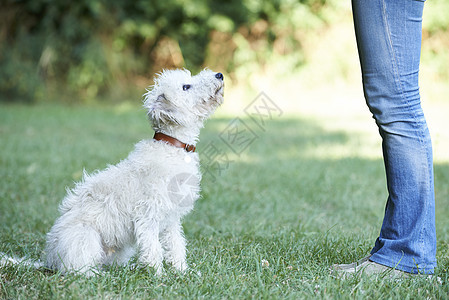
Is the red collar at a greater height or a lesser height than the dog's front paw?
greater

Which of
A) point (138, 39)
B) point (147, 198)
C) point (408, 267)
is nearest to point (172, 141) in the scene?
point (147, 198)

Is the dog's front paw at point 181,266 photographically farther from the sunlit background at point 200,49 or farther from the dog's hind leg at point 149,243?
the sunlit background at point 200,49

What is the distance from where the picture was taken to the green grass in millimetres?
2354

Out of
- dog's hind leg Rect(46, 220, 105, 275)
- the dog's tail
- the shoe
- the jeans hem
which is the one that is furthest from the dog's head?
the jeans hem

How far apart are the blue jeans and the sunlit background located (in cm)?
949

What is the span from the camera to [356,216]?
411 cm

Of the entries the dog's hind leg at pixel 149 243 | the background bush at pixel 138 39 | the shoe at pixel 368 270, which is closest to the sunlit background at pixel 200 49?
the background bush at pixel 138 39

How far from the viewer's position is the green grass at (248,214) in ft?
7.72

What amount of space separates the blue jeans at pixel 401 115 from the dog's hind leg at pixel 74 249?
160cm

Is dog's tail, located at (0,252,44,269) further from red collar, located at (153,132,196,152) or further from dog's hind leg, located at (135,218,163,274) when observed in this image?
red collar, located at (153,132,196,152)

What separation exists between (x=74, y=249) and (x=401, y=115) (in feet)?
6.14

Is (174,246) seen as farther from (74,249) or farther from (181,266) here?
(74,249)

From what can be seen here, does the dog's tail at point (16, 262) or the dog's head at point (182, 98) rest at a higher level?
the dog's head at point (182, 98)

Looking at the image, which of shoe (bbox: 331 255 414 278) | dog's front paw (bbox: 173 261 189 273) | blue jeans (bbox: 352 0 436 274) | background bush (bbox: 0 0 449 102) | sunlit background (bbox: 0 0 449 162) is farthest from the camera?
background bush (bbox: 0 0 449 102)
